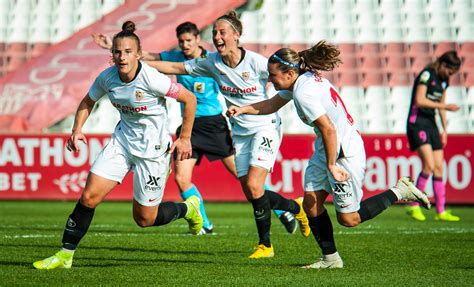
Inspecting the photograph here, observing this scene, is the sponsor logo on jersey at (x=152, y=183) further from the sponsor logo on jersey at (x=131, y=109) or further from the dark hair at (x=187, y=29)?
the dark hair at (x=187, y=29)

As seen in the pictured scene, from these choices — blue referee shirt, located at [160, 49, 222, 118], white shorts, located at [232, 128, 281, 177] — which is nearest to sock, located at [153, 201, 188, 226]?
white shorts, located at [232, 128, 281, 177]

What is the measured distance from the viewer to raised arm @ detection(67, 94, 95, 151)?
721 centimetres

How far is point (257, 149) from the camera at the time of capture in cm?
870

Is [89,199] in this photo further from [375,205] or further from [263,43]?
[263,43]

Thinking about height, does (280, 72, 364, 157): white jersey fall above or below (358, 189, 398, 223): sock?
above

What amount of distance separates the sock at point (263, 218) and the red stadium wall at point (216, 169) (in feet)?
24.5

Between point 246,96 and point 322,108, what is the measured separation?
1.96 m

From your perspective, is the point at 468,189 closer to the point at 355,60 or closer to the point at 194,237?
the point at 355,60

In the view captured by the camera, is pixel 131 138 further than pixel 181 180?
No

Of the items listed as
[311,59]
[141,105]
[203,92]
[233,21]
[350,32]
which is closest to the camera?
[311,59]

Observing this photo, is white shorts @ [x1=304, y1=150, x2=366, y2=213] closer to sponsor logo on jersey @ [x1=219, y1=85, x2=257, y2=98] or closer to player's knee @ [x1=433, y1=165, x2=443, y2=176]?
sponsor logo on jersey @ [x1=219, y1=85, x2=257, y2=98]

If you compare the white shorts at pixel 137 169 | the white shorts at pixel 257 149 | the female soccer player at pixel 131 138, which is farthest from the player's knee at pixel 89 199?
the white shorts at pixel 257 149

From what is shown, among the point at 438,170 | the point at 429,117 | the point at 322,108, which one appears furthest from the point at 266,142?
the point at 438,170

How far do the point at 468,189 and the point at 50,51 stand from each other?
10.2 metres
